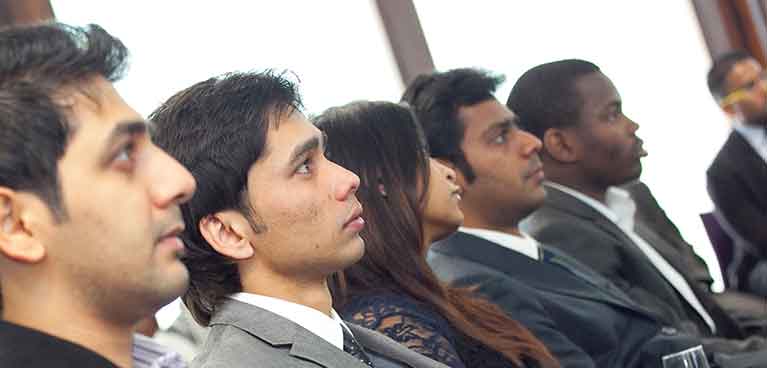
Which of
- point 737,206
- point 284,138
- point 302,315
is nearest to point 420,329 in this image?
point 302,315

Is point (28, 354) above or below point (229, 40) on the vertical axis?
above

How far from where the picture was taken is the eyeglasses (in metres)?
5.11

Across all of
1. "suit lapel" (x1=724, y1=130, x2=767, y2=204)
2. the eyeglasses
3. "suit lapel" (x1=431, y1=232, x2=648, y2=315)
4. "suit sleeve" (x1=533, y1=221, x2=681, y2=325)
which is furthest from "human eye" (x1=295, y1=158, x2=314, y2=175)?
the eyeglasses

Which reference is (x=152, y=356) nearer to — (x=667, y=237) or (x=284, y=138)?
(x=284, y=138)

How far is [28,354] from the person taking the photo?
4.27 feet

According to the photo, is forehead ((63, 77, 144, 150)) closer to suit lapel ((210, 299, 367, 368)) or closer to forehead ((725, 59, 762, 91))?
suit lapel ((210, 299, 367, 368))

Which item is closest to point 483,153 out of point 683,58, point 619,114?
point 619,114

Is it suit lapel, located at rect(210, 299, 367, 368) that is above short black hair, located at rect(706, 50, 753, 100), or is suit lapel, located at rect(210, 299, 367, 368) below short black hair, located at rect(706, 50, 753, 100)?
above

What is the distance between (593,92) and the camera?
3.84 meters

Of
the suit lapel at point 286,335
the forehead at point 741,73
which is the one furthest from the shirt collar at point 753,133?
the suit lapel at point 286,335

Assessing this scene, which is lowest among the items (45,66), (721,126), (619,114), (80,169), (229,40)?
(721,126)

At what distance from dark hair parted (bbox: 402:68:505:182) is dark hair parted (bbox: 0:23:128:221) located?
1.90 meters

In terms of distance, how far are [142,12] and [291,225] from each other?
8.03ft

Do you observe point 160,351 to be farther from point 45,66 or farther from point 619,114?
point 619,114
